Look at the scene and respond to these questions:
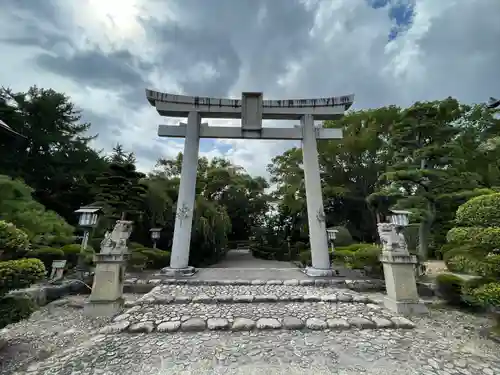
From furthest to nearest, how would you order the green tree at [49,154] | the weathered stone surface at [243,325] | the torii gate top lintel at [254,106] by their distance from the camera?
the green tree at [49,154], the torii gate top lintel at [254,106], the weathered stone surface at [243,325]

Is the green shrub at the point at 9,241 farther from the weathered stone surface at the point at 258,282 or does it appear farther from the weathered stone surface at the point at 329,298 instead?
the weathered stone surface at the point at 329,298

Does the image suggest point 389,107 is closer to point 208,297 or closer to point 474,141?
point 474,141

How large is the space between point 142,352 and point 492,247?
4.34 meters

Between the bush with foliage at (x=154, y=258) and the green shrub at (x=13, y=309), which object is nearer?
the green shrub at (x=13, y=309)

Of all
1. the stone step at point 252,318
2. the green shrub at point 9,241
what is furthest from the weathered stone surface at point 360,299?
the green shrub at point 9,241

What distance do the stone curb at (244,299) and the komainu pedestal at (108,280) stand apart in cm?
45

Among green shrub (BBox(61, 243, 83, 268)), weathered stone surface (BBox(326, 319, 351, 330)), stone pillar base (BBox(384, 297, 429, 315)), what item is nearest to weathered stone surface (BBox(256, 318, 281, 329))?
weathered stone surface (BBox(326, 319, 351, 330))

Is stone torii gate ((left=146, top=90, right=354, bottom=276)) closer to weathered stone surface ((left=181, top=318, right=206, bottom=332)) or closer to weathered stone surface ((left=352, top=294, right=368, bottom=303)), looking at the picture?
weathered stone surface ((left=352, top=294, right=368, bottom=303))

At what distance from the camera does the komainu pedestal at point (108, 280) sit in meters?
3.59

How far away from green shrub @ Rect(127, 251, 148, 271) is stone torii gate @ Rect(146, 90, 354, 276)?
6.89 feet

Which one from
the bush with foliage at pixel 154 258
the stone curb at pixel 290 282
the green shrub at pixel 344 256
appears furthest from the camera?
the bush with foliage at pixel 154 258

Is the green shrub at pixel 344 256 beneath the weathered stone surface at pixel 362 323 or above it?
above

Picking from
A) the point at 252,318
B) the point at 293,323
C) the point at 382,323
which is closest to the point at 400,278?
the point at 382,323

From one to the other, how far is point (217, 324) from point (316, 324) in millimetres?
1387
